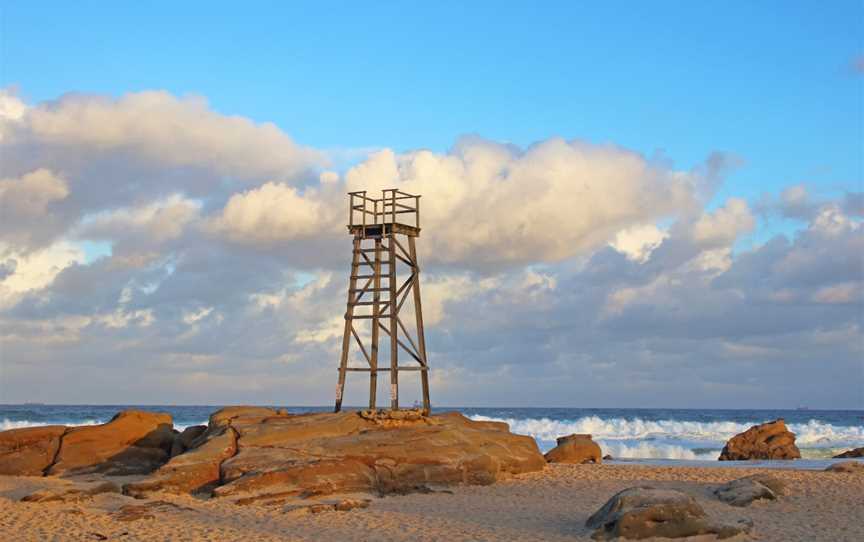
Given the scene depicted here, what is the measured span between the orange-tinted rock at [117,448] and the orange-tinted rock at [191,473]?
4.62m

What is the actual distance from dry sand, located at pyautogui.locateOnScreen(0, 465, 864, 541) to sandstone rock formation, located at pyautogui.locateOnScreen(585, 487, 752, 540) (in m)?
0.52

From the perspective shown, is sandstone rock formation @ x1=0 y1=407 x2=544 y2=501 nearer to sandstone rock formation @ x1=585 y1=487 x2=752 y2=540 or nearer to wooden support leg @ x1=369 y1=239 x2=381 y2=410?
wooden support leg @ x1=369 y1=239 x2=381 y2=410

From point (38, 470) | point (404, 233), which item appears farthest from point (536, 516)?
point (38, 470)

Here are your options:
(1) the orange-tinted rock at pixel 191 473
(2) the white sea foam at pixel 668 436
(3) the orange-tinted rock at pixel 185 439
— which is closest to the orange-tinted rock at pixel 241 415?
(3) the orange-tinted rock at pixel 185 439

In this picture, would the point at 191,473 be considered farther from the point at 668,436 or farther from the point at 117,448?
the point at 668,436

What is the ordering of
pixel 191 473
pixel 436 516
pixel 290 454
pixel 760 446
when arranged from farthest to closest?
pixel 760 446, pixel 290 454, pixel 191 473, pixel 436 516

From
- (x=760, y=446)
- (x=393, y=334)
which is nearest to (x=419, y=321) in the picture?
(x=393, y=334)

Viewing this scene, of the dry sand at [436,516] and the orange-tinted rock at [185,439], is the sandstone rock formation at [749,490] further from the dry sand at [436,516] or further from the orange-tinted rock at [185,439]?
the orange-tinted rock at [185,439]

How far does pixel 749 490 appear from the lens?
20.1 m

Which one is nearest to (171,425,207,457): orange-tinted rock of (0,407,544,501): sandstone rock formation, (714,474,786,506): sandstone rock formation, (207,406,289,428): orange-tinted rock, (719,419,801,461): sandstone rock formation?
(0,407,544,501): sandstone rock formation

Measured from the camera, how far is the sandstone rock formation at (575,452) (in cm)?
3084

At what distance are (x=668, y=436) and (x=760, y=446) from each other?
1061 inches

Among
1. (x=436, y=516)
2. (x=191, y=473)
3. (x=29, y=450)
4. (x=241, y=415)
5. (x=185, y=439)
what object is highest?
(x=241, y=415)

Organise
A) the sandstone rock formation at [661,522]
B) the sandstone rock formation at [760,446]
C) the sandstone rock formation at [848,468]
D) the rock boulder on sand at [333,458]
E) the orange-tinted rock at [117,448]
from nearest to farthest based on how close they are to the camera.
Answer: the sandstone rock formation at [661,522] < the rock boulder on sand at [333,458] < the orange-tinted rock at [117,448] < the sandstone rock formation at [848,468] < the sandstone rock formation at [760,446]
